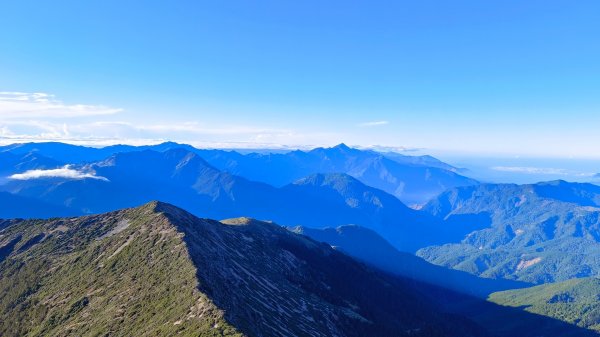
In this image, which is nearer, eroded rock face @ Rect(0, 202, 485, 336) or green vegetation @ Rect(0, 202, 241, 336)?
green vegetation @ Rect(0, 202, 241, 336)

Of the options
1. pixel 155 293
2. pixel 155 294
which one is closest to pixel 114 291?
pixel 155 293

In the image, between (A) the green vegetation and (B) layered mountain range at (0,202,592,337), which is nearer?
(A) the green vegetation

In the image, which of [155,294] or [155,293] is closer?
[155,294]

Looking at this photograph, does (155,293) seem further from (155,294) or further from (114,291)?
(114,291)

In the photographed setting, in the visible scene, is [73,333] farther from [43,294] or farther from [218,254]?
[218,254]

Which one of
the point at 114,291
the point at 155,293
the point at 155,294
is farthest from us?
the point at 114,291

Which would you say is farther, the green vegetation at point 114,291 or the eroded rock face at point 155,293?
the eroded rock face at point 155,293

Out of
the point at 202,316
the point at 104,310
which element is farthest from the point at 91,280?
the point at 202,316

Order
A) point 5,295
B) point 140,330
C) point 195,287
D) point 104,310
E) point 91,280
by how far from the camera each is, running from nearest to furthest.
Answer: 1. point 140,330
2. point 195,287
3. point 104,310
4. point 91,280
5. point 5,295

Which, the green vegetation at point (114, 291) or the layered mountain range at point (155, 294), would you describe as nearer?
the green vegetation at point (114, 291)

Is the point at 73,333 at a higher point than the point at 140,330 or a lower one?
lower

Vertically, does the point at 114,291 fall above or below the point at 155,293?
below
